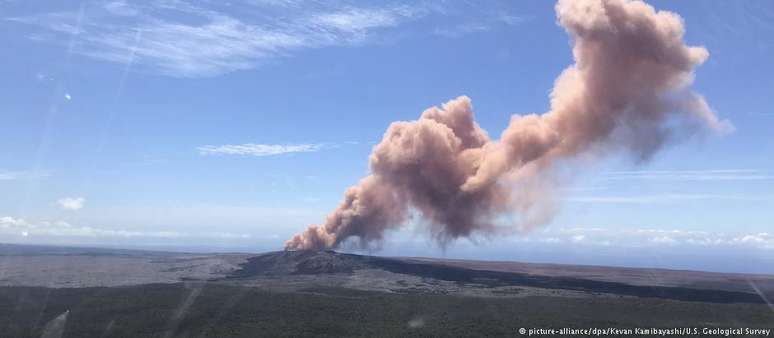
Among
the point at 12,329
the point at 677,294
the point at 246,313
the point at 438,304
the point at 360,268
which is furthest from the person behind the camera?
the point at 360,268

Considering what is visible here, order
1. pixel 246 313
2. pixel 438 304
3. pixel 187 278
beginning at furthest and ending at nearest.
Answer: pixel 187 278, pixel 438 304, pixel 246 313

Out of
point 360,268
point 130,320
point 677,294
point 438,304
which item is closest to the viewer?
point 130,320

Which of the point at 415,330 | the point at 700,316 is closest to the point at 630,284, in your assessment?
the point at 700,316

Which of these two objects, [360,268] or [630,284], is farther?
[360,268]

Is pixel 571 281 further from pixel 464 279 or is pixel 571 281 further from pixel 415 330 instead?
pixel 415 330

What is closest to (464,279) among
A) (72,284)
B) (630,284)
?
(630,284)

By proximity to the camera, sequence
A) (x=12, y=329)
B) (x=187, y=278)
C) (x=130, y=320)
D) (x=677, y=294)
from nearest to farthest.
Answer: (x=12, y=329)
(x=130, y=320)
(x=677, y=294)
(x=187, y=278)

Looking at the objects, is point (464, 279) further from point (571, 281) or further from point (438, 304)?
point (438, 304)

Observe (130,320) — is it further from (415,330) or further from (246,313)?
(415,330)

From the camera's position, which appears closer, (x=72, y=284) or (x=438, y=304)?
(x=438, y=304)
